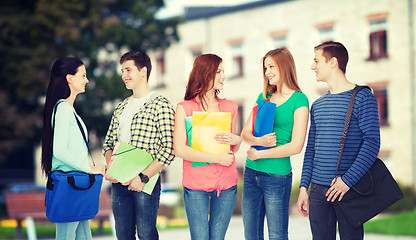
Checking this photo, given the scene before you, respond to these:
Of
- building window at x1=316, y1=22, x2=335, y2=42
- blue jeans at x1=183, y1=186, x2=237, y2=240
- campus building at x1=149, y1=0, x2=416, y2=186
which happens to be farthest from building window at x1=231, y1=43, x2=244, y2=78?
blue jeans at x1=183, y1=186, x2=237, y2=240

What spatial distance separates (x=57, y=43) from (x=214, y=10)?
1255cm

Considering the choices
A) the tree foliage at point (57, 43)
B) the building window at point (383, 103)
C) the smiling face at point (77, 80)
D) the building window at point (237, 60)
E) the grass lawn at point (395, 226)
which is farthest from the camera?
the building window at point (237, 60)

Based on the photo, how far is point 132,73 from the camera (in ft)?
15.7

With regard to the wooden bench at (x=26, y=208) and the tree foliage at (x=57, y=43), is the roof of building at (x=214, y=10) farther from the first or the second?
the wooden bench at (x=26, y=208)

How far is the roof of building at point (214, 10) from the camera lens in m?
29.4

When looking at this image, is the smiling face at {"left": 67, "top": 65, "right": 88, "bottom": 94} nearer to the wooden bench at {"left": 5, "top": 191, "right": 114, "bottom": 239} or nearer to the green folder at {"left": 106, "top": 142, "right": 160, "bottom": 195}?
the green folder at {"left": 106, "top": 142, "right": 160, "bottom": 195}

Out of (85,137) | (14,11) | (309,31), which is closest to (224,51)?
(309,31)

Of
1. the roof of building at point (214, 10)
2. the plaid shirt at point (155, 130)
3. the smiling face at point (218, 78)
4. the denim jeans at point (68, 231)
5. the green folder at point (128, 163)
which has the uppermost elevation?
the roof of building at point (214, 10)

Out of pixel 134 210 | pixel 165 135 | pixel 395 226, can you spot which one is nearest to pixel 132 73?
pixel 165 135

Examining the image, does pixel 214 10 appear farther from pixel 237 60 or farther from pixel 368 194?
pixel 368 194

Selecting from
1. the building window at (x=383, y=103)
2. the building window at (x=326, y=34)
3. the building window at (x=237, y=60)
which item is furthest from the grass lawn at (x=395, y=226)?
the building window at (x=237, y=60)

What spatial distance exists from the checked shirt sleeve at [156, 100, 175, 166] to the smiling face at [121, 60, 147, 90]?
1.21 ft

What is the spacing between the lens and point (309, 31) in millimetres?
27438

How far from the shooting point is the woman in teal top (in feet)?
14.9
